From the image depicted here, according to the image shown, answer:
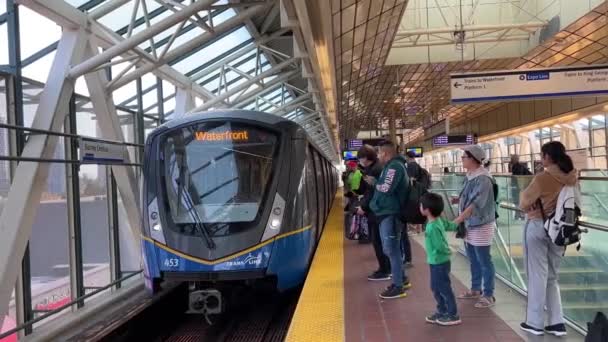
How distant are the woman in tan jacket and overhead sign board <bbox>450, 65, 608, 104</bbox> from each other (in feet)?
25.1

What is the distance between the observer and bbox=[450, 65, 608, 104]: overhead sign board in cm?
1152

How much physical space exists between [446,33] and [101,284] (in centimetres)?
1428

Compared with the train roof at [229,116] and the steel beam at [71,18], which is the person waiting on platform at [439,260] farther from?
the steel beam at [71,18]

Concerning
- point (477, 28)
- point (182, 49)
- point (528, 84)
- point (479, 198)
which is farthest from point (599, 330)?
point (477, 28)

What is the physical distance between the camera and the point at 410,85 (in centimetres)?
2805

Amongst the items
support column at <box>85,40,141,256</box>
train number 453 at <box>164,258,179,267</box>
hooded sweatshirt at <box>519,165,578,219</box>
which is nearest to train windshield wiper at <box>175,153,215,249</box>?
train number 453 at <box>164,258,179,267</box>

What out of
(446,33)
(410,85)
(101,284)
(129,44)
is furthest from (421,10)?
(101,284)

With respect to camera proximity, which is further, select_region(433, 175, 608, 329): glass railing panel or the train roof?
the train roof

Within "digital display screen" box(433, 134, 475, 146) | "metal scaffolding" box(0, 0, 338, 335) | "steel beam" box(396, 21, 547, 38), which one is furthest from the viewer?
"digital display screen" box(433, 134, 475, 146)

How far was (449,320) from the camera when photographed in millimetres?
4734

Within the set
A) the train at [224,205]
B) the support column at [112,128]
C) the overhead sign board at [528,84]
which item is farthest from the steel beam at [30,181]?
the overhead sign board at [528,84]

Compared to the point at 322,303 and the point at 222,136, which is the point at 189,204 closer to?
the point at 222,136

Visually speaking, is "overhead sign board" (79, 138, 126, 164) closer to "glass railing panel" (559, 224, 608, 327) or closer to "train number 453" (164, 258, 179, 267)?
"train number 453" (164, 258, 179, 267)

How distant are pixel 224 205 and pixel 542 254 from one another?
354 centimetres
